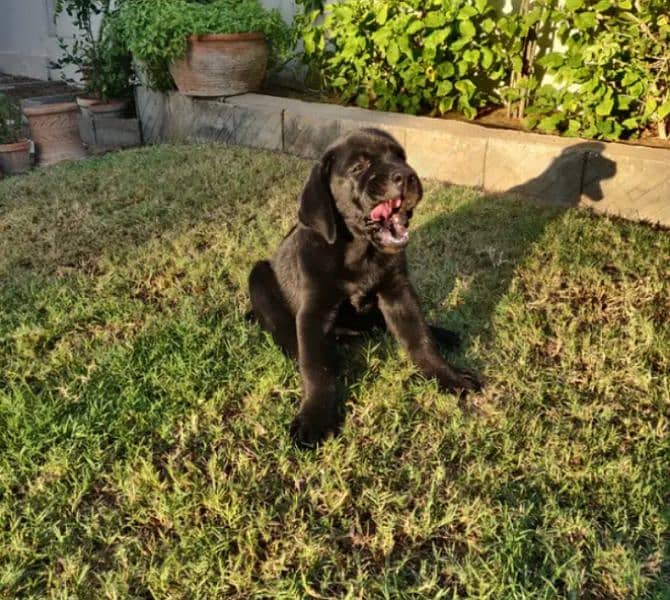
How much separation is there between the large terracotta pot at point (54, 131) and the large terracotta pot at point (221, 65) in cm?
131

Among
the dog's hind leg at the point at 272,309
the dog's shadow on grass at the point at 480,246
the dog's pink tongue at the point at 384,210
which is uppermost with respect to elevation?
the dog's pink tongue at the point at 384,210

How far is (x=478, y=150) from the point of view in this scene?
16.9 feet

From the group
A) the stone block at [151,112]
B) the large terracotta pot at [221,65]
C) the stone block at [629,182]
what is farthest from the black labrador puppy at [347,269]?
the stone block at [151,112]

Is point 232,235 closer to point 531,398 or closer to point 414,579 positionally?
point 531,398

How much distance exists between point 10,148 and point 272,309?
17.6 ft

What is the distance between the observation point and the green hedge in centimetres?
474

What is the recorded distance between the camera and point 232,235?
4.47m

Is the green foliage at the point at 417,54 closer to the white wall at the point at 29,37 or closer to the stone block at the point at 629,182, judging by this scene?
the stone block at the point at 629,182

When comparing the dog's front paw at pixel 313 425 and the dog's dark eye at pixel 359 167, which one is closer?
the dog's front paw at pixel 313 425

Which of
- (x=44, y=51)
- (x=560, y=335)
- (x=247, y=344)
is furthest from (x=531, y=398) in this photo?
(x=44, y=51)

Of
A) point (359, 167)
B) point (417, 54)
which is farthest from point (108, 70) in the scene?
point (359, 167)

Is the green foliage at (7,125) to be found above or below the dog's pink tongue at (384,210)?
below

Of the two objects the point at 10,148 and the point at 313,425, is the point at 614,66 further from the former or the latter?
the point at 10,148

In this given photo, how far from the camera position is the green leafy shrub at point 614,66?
4.66 m
